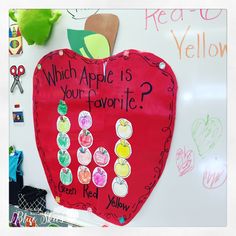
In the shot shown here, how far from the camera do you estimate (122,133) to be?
994mm

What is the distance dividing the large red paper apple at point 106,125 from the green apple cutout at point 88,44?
18 millimetres

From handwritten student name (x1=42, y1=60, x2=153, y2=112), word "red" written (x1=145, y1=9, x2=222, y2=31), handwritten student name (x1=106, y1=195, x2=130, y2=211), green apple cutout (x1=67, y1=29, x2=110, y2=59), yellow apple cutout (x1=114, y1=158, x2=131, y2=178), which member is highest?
word "red" written (x1=145, y1=9, x2=222, y2=31)

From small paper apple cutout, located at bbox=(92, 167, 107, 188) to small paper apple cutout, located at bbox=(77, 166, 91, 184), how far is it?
2 centimetres

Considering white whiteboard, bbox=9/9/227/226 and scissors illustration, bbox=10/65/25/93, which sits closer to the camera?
white whiteboard, bbox=9/9/227/226

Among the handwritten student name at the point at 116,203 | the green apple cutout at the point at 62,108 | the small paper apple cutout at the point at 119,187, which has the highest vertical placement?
the green apple cutout at the point at 62,108

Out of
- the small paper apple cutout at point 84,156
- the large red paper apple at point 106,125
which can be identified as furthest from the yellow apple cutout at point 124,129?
the small paper apple cutout at point 84,156

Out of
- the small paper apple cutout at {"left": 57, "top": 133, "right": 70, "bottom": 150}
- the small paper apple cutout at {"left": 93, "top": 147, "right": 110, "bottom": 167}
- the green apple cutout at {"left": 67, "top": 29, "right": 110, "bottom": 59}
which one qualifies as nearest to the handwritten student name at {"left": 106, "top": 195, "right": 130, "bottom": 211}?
the small paper apple cutout at {"left": 93, "top": 147, "right": 110, "bottom": 167}

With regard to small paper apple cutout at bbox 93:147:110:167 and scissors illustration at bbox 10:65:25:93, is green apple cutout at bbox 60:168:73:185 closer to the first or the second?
small paper apple cutout at bbox 93:147:110:167

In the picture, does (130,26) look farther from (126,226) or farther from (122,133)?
(126,226)

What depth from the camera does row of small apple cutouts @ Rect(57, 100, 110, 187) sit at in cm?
102

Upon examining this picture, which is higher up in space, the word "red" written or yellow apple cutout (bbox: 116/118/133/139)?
the word "red" written

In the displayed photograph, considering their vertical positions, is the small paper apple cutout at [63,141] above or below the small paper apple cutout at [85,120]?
below

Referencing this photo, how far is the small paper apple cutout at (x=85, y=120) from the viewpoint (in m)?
1.02

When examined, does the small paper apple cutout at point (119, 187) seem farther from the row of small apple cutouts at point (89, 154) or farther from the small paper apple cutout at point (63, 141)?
the small paper apple cutout at point (63, 141)
